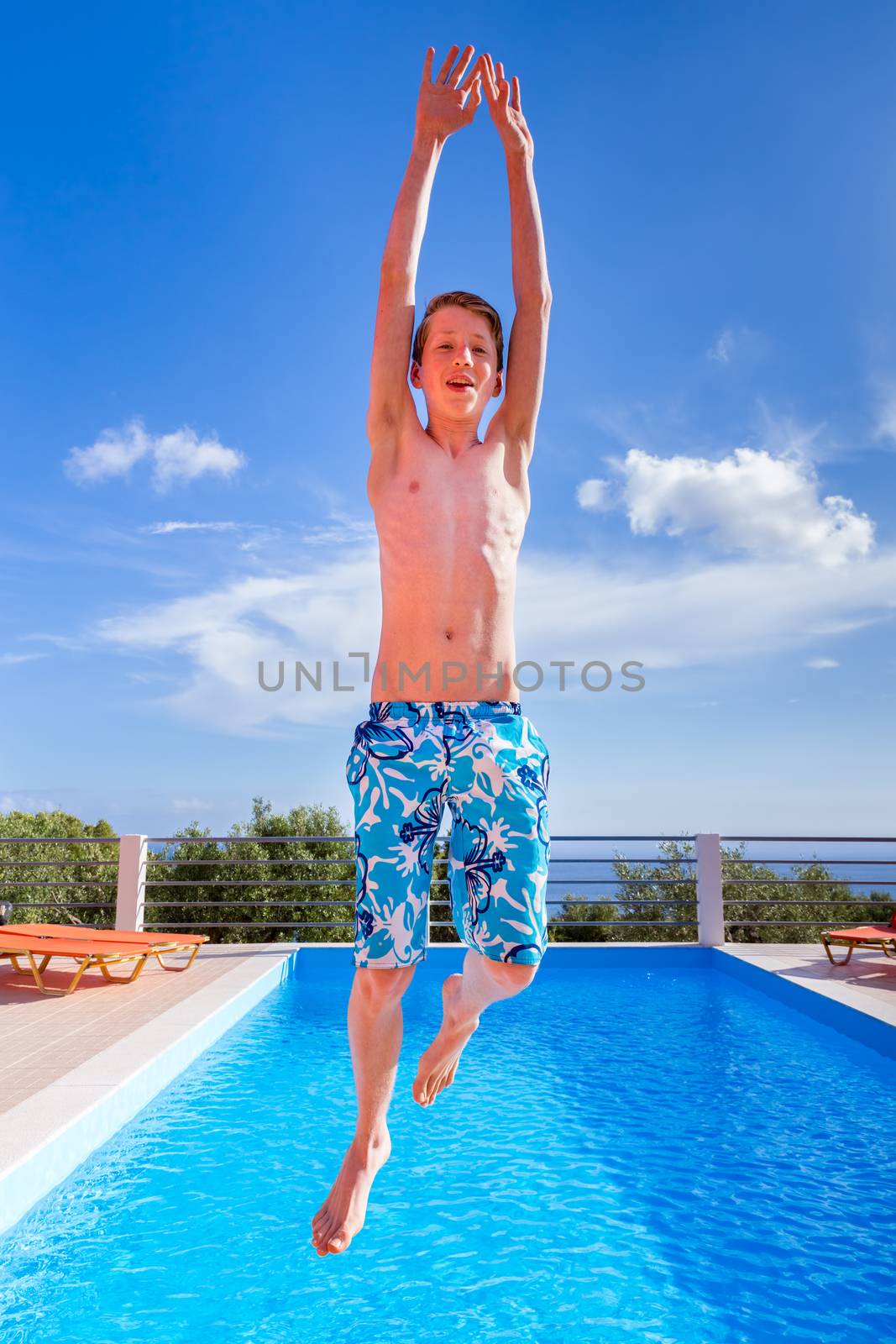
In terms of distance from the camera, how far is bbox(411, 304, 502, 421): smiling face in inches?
66.2

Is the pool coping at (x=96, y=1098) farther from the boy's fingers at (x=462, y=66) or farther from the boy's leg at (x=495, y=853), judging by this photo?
the boy's fingers at (x=462, y=66)

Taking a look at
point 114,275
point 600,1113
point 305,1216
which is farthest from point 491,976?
point 114,275

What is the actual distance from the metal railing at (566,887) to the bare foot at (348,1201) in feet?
2.26

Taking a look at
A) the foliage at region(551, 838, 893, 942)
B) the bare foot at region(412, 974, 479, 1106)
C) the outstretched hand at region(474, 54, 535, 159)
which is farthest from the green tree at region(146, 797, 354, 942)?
the outstretched hand at region(474, 54, 535, 159)

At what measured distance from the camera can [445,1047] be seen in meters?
1.61

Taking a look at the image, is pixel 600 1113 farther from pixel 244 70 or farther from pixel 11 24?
pixel 11 24

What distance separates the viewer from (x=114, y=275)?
8.21 metres

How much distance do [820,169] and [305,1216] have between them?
8358mm

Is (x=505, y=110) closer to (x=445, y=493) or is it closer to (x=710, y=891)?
(x=445, y=493)

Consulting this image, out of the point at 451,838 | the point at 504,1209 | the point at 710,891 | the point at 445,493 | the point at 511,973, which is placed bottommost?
the point at 504,1209

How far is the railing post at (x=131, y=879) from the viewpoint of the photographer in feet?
26.1

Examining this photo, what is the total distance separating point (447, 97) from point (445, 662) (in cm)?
120

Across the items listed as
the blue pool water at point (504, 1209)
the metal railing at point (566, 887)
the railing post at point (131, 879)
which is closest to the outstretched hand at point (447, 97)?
the metal railing at point (566, 887)

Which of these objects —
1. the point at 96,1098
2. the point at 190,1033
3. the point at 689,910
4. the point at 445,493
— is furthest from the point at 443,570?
the point at 689,910
